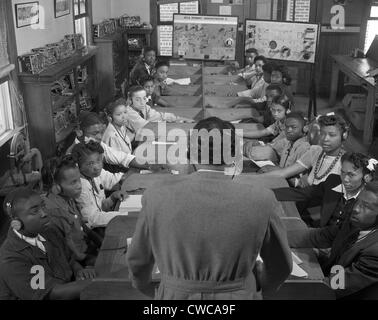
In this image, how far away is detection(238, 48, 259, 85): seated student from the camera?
259 inches

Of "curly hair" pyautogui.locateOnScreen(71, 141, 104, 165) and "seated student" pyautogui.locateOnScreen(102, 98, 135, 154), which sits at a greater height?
"curly hair" pyautogui.locateOnScreen(71, 141, 104, 165)

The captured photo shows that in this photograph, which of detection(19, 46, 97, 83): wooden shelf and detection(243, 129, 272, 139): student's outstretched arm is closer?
detection(243, 129, 272, 139): student's outstretched arm

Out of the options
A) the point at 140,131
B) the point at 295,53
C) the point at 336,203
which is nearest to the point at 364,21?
the point at 295,53

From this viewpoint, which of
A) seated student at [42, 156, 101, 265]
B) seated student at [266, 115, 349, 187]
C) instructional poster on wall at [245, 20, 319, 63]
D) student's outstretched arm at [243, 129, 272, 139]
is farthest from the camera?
instructional poster on wall at [245, 20, 319, 63]

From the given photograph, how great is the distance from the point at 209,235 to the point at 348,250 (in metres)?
1.06

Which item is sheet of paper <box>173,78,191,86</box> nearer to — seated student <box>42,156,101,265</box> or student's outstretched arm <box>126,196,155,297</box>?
seated student <box>42,156,101,265</box>

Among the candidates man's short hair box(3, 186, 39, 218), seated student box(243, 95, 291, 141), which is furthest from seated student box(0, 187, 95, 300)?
seated student box(243, 95, 291, 141)

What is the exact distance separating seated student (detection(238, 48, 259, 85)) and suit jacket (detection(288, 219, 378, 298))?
4236mm

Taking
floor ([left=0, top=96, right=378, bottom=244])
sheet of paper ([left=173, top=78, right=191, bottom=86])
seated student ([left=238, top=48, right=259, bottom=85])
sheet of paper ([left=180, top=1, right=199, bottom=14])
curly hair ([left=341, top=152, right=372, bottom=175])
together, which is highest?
sheet of paper ([left=180, top=1, right=199, bottom=14])

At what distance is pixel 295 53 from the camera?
6.72m

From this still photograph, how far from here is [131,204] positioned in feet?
9.45

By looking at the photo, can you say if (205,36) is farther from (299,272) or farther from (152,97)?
(299,272)
